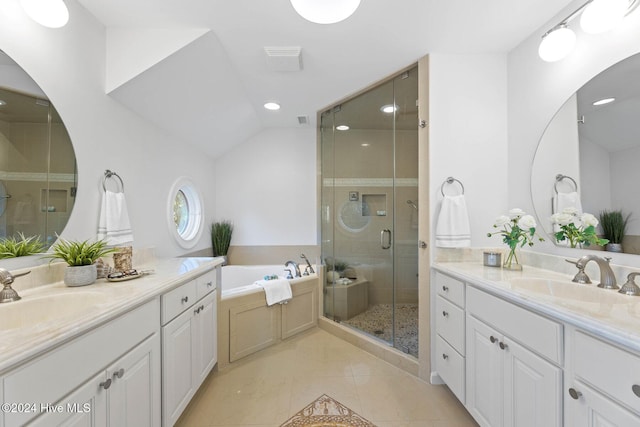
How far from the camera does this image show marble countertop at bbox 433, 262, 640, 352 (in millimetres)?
828

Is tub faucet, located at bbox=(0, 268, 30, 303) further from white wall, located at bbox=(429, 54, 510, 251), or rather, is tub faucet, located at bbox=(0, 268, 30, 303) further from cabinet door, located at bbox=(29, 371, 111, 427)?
white wall, located at bbox=(429, 54, 510, 251)

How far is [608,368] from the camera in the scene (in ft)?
A: 2.75

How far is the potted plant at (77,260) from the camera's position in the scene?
1.31 m

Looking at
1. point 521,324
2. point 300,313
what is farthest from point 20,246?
point 521,324

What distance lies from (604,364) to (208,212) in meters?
3.55

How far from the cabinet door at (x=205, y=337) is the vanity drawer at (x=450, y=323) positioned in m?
1.62

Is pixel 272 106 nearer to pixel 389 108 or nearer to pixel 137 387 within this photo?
pixel 389 108

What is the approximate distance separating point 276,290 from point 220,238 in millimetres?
1364

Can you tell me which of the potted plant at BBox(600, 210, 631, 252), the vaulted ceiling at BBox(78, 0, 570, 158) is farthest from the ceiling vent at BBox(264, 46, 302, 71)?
the potted plant at BBox(600, 210, 631, 252)

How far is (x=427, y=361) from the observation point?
204 cm

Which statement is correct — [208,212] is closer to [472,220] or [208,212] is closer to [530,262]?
[472,220]

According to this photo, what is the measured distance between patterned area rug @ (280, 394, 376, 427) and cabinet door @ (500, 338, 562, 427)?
0.78 meters

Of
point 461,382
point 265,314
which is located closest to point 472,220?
point 461,382

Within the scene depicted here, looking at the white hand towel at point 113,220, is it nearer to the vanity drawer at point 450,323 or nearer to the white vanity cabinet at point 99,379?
the white vanity cabinet at point 99,379
